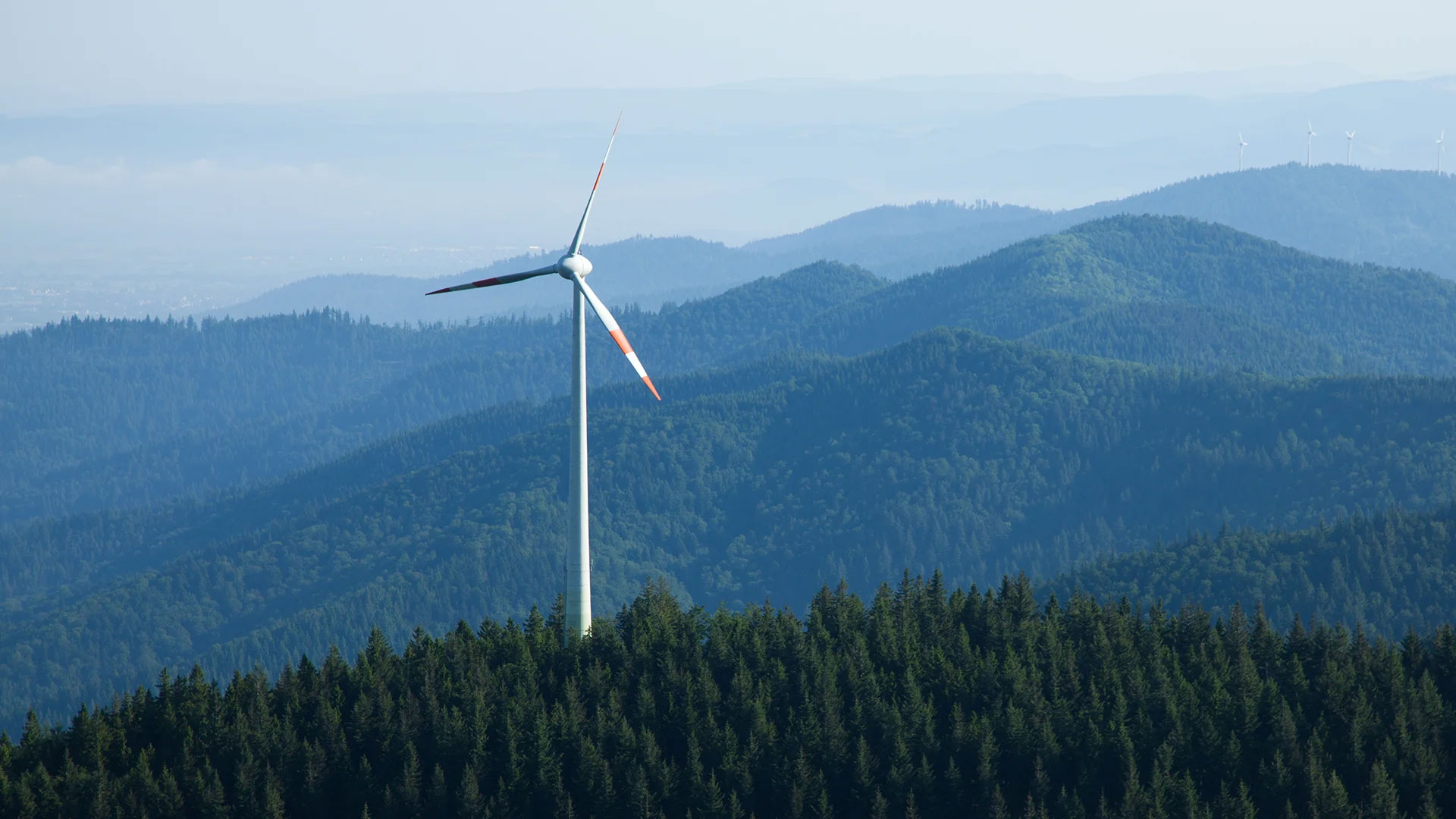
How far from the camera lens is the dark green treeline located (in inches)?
4107

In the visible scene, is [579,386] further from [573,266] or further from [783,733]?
[783,733]

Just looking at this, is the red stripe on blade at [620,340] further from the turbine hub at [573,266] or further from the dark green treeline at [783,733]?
the dark green treeline at [783,733]

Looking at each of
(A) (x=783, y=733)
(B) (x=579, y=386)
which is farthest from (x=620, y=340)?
(A) (x=783, y=733)

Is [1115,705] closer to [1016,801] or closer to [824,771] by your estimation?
[1016,801]

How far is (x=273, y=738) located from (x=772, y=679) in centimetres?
3214

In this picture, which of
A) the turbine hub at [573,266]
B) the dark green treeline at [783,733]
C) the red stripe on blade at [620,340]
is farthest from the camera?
the dark green treeline at [783,733]

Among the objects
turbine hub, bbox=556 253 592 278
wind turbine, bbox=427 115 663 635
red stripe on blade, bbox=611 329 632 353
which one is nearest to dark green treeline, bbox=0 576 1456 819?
wind turbine, bbox=427 115 663 635

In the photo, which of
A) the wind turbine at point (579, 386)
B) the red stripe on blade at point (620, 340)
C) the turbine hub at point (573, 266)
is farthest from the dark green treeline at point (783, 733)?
the turbine hub at point (573, 266)

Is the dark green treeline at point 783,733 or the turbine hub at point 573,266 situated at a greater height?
the turbine hub at point 573,266

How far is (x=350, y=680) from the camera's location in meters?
121

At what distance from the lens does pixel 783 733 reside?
11206 centimetres

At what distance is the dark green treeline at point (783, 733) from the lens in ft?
342

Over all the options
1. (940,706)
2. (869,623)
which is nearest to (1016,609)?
(869,623)

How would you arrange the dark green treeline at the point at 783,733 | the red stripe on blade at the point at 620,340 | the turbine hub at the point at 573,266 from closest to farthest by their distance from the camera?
the red stripe on blade at the point at 620,340, the turbine hub at the point at 573,266, the dark green treeline at the point at 783,733
